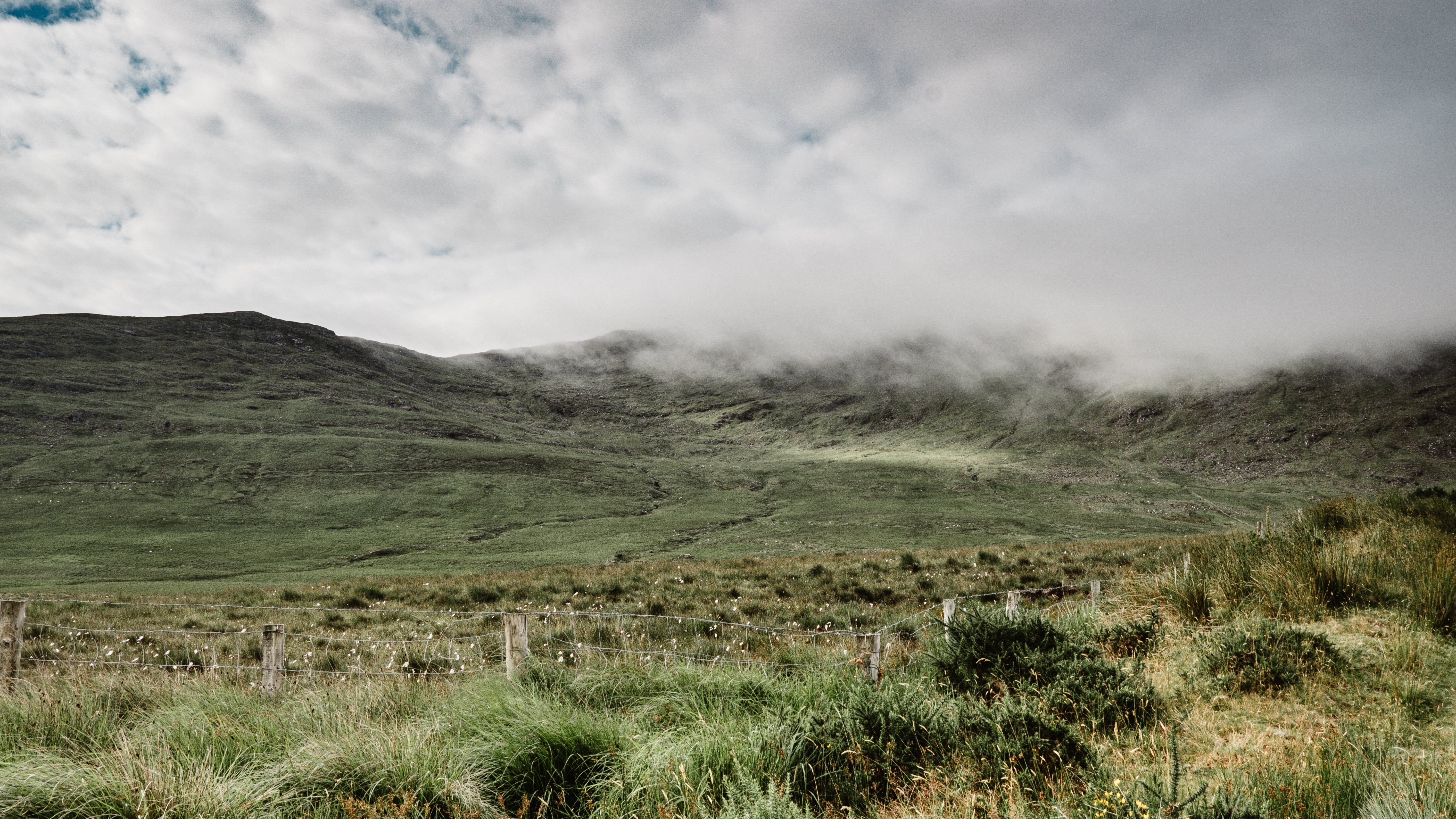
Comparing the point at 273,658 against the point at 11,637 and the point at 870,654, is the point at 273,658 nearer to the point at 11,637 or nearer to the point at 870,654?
the point at 11,637

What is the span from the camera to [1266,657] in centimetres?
796

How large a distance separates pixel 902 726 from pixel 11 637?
475 inches

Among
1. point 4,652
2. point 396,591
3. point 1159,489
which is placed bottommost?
point 1159,489

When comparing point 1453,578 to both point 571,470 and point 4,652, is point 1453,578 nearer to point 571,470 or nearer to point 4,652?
point 4,652

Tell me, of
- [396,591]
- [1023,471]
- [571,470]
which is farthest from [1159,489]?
[396,591]

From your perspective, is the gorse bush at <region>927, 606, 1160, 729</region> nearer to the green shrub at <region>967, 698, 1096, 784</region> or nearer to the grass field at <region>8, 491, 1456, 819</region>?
the grass field at <region>8, 491, 1456, 819</region>

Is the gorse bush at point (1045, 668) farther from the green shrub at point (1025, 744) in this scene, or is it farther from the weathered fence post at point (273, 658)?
the weathered fence post at point (273, 658)

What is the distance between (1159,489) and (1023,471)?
2678cm

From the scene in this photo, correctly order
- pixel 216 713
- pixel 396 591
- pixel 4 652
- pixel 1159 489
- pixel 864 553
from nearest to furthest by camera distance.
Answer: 1. pixel 216 713
2. pixel 4 652
3. pixel 396 591
4. pixel 864 553
5. pixel 1159 489

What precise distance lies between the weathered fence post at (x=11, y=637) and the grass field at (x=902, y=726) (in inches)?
26.1

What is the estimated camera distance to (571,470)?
13162 centimetres

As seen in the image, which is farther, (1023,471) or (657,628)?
(1023,471)

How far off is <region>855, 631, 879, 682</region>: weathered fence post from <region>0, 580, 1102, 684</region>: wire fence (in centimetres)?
2

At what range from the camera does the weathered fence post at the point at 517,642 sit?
9.25 metres
